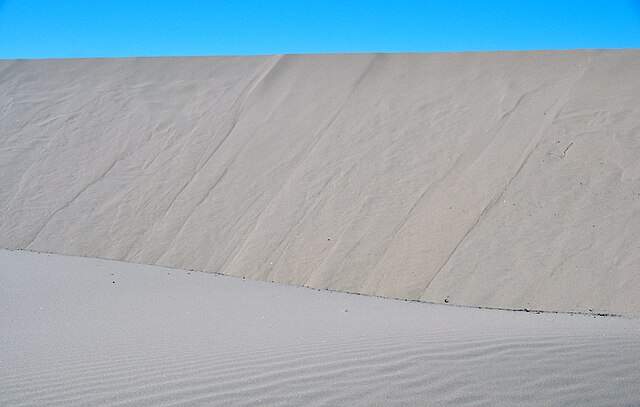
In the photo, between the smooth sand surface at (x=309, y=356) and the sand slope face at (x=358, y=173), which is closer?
the smooth sand surface at (x=309, y=356)

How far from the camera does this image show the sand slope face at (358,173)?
9305 mm

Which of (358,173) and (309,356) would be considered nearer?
(309,356)

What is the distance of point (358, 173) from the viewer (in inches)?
481

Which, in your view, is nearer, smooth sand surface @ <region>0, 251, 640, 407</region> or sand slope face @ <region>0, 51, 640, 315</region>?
smooth sand surface @ <region>0, 251, 640, 407</region>

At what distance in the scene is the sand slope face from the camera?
9.30 m

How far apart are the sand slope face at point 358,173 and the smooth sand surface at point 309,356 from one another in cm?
187

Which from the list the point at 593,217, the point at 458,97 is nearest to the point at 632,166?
the point at 593,217

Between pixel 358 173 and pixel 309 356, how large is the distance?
796 cm

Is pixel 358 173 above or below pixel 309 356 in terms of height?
above

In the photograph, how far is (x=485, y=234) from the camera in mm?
9734

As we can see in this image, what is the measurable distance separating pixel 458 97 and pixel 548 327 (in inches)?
337

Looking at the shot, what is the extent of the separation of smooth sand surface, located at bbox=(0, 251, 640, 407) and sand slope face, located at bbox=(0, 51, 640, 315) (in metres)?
1.87

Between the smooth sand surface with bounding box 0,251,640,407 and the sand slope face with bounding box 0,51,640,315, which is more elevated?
the sand slope face with bounding box 0,51,640,315

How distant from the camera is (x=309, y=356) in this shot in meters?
4.44
